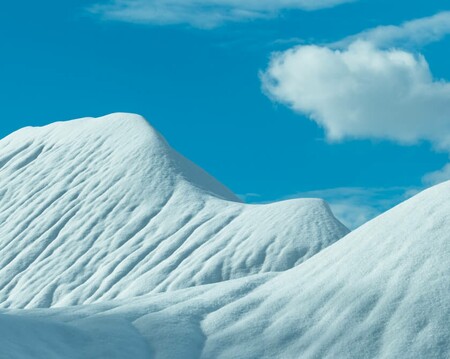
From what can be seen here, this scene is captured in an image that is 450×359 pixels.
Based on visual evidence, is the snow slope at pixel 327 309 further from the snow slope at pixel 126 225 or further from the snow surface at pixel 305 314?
the snow slope at pixel 126 225

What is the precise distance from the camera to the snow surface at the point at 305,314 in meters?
32.0

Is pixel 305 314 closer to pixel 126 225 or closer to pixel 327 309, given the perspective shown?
pixel 327 309

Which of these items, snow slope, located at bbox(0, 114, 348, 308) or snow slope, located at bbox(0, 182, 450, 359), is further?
snow slope, located at bbox(0, 114, 348, 308)

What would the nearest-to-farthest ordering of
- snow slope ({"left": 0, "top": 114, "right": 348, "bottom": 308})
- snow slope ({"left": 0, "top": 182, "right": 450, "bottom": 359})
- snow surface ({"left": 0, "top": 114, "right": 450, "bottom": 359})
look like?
snow surface ({"left": 0, "top": 114, "right": 450, "bottom": 359}) < snow slope ({"left": 0, "top": 182, "right": 450, "bottom": 359}) < snow slope ({"left": 0, "top": 114, "right": 348, "bottom": 308})

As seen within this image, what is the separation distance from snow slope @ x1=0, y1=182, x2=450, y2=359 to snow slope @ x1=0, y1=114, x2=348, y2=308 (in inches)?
824

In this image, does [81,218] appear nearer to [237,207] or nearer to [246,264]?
[237,207]

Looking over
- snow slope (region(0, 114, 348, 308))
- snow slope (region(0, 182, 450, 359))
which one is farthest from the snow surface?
snow slope (region(0, 114, 348, 308))

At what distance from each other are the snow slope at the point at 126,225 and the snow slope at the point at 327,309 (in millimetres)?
20925

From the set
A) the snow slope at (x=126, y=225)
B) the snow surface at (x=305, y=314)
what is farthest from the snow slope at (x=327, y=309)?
the snow slope at (x=126, y=225)

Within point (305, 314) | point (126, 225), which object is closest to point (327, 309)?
point (305, 314)

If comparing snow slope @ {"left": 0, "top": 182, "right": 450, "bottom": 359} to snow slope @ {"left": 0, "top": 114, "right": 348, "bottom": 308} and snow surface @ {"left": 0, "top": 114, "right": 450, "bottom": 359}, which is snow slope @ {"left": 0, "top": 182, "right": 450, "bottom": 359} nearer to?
snow surface @ {"left": 0, "top": 114, "right": 450, "bottom": 359}

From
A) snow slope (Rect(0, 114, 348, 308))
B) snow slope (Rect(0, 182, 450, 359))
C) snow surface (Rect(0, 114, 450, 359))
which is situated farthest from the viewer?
snow slope (Rect(0, 114, 348, 308))

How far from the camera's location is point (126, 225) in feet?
236

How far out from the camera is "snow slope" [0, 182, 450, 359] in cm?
3238
